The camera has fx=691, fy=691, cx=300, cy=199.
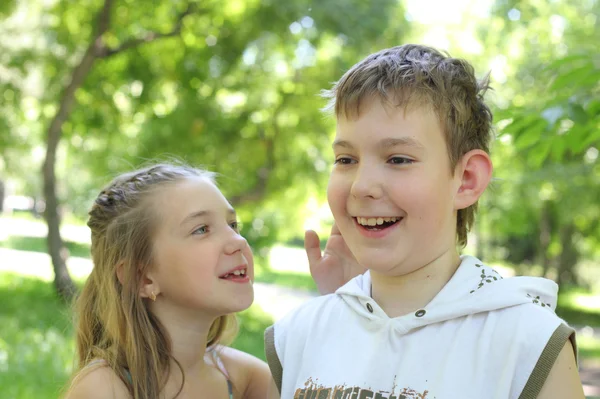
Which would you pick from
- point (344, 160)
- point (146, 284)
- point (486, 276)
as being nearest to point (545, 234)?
point (146, 284)

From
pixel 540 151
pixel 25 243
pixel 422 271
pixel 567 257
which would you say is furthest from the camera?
pixel 25 243

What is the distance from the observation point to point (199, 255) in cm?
223

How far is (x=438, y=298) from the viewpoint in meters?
1.58

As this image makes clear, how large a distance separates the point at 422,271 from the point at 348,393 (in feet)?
1.09

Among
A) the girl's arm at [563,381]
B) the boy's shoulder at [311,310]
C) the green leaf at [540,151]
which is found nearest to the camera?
the girl's arm at [563,381]

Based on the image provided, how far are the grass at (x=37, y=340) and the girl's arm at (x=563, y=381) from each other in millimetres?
1846

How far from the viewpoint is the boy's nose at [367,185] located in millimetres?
1537

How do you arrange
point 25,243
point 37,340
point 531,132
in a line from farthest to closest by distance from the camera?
point 25,243 → point 37,340 → point 531,132

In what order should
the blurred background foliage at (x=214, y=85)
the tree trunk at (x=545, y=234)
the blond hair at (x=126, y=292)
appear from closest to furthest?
1. the blond hair at (x=126, y=292)
2. the blurred background foliage at (x=214, y=85)
3. the tree trunk at (x=545, y=234)

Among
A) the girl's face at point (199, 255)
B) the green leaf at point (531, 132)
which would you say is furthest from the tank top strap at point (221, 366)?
the green leaf at point (531, 132)

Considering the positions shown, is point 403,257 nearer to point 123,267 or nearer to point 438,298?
point 438,298

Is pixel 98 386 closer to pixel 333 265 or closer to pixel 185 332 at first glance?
pixel 185 332

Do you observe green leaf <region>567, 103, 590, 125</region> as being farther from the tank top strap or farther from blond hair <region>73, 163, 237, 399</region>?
the tank top strap

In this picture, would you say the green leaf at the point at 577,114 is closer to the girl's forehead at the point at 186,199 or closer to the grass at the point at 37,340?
the girl's forehead at the point at 186,199
